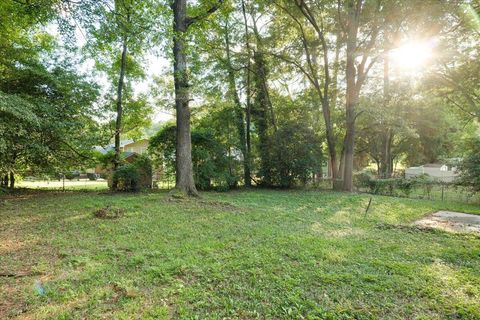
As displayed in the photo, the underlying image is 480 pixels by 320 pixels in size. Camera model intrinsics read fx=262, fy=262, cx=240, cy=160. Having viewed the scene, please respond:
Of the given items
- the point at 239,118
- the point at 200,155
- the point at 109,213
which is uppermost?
the point at 239,118

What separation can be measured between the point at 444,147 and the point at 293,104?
16471mm

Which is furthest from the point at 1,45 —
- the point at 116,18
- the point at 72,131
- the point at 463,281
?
the point at 463,281

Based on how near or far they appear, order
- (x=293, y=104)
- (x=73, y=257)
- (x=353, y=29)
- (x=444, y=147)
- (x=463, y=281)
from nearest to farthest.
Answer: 1. (x=463, y=281)
2. (x=73, y=257)
3. (x=353, y=29)
4. (x=293, y=104)
5. (x=444, y=147)

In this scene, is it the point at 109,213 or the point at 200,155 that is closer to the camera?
the point at 109,213

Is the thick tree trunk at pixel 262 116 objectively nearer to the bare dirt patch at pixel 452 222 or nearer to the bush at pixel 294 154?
the bush at pixel 294 154

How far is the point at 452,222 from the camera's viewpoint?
6508 millimetres

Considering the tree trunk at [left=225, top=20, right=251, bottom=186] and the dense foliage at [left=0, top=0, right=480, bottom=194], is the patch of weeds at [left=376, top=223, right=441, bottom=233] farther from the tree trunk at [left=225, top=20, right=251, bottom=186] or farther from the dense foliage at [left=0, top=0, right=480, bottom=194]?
the tree trunk at [left=225, top=20, right=251, bottom=186]

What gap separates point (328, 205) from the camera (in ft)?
26.9

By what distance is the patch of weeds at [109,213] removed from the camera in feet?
18.4

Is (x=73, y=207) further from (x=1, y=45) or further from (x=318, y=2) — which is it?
(x=318, y=2)

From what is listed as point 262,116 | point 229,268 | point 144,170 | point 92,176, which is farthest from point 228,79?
point 92,176

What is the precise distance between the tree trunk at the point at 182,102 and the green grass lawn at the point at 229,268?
2640 millimetres

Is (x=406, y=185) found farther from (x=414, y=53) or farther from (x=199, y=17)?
(x=199, y=17)

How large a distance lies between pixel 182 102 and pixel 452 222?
26.5ft
